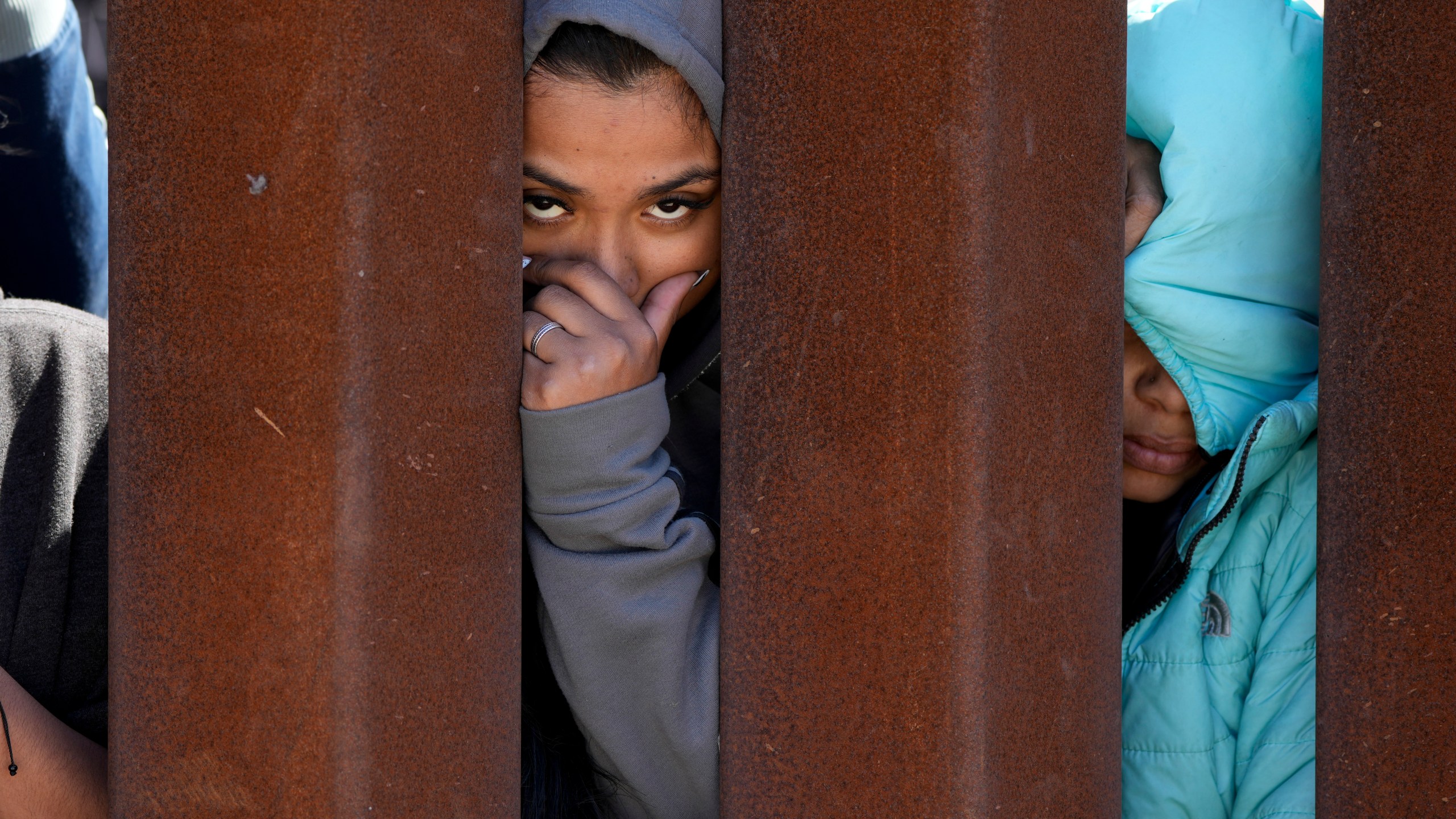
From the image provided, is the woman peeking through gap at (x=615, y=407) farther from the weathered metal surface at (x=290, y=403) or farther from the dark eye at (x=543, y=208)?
the weathered metal surface at (x=290, y=403)

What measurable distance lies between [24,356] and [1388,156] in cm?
165

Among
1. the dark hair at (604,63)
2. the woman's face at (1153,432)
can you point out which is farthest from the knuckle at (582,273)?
the woman's face at (1153,432)

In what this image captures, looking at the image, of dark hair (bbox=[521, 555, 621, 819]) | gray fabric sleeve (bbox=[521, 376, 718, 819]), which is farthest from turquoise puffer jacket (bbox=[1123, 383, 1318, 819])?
dark hair (bbox=[521, 555, 621, 819])

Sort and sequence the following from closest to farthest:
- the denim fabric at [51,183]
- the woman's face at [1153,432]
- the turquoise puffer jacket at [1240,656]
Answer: the turquoise puffer jacket at [1240,656] → the woman's face at [1153,432] → the denim fabric at [51,183]

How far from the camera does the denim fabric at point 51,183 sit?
2.09 metres

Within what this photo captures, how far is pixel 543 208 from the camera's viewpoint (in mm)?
1534

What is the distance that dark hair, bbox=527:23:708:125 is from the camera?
1.41 metres

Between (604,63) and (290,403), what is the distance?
0.58 metres

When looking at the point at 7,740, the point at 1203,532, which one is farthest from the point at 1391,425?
the point at 7,740

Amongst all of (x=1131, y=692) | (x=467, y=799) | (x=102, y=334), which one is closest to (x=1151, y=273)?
(x=1131, y=692)

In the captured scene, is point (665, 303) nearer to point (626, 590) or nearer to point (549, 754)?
point (626, 590)

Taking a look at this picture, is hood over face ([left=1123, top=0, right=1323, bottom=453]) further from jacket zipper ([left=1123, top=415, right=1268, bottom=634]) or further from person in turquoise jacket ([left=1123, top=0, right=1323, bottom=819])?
jacket zipper ([left=1123, top=415, right=1268, bottom=634])

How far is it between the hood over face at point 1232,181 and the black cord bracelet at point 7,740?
144 cm

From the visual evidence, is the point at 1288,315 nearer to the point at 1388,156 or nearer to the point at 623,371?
the point at 1388,156
